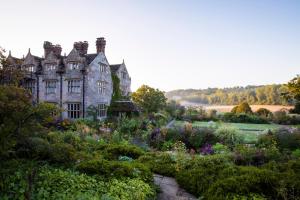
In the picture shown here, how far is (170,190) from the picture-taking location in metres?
9.37

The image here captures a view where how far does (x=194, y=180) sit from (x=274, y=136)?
34.8ft

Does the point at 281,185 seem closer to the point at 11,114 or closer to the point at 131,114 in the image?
the point at 11,114

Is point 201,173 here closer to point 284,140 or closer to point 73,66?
point 284,140

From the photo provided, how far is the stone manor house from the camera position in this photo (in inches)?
1104

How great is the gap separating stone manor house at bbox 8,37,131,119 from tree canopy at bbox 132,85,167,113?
7.74 m

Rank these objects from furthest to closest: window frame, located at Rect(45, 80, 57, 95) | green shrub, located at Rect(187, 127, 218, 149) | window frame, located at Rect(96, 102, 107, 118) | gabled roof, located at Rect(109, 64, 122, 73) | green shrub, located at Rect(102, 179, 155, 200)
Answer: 1. gabled roof, located at Rect(109, 64, 122, 73)
2. window frame, located at Rect(96, 102, 107, 118)
3. window frame, located at Rect(45, 80, 57, 95)
4. green shrub, located at Rect(187, 127, 218, 149)
5. green shrub, located at Rect(102, 179, 155, 200)

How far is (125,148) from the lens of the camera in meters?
13.3

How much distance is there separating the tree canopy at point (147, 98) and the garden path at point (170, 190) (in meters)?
28.1

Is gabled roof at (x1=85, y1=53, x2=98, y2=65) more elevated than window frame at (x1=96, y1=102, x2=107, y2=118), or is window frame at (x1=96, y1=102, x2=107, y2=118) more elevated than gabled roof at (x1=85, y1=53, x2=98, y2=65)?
gabled roof at (x1=85, y1=53, x2=98, y2=65)

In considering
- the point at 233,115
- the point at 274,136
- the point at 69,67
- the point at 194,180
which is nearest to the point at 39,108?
A: the point at 194,180

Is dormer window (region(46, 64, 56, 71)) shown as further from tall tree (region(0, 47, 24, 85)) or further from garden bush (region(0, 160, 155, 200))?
garden bush (region(0, 160, 155, 200))

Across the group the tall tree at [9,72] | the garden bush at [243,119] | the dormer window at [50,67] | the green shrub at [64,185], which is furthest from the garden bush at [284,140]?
the garden bush at [243,119]

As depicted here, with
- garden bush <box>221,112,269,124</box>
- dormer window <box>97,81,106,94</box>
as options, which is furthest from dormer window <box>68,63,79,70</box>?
garden bush <box>221,112,269,124</box>

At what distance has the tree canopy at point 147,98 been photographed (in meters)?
38.9
